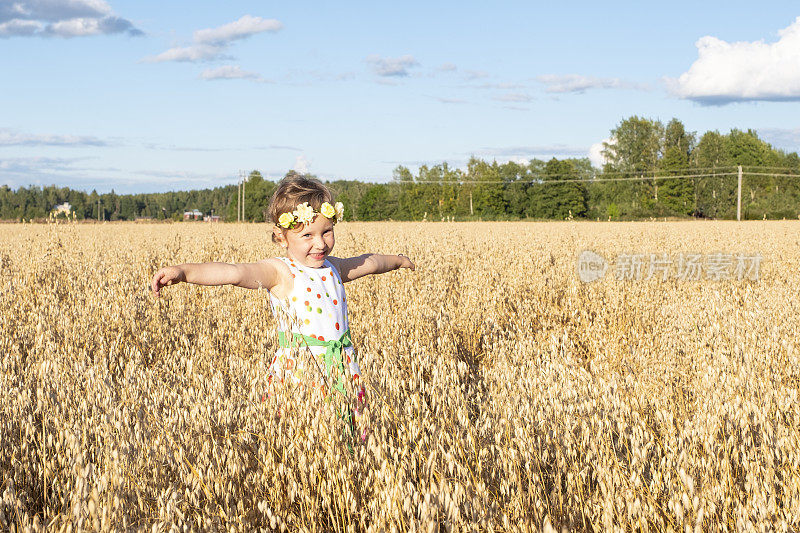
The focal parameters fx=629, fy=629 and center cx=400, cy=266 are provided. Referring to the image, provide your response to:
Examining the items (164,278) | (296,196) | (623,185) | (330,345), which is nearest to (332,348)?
(330,345)

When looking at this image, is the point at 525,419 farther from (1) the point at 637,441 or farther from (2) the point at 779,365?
(2) the point at 779,365

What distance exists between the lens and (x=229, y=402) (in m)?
2.34

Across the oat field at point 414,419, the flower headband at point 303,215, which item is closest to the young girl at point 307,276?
the flower headband at point 303,215

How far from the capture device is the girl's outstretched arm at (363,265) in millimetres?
3281

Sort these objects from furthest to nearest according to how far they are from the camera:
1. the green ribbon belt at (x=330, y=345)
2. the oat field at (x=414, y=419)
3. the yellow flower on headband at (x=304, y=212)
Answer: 1. the yellow flower on headband at (x=304, y=212)
2. the green ribbon belt at (x=330, y=345)
3. the oat field at (x=414, y=419)

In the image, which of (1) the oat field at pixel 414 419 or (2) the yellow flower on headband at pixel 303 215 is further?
(2) the yellow flower on headband at pixel 303 215

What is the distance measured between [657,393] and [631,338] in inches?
58.0

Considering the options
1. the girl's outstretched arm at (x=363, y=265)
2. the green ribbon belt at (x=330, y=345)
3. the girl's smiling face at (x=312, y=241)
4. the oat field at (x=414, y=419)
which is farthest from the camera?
the girl's outstretched arm at (x=363, y=265)

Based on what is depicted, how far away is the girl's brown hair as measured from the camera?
3016 mm

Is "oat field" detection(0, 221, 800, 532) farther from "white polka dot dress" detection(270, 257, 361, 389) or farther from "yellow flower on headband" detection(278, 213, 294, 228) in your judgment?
"yellow flower on headband" detection(278, 213, 294, 228)

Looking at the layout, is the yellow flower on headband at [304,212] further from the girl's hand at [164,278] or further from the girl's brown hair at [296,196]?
the girl's hand at [164,278]

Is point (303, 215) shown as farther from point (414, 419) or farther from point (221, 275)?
point (414, 419)

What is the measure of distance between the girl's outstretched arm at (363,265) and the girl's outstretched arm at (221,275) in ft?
1.36

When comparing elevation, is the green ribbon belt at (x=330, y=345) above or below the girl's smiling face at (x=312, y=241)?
below
